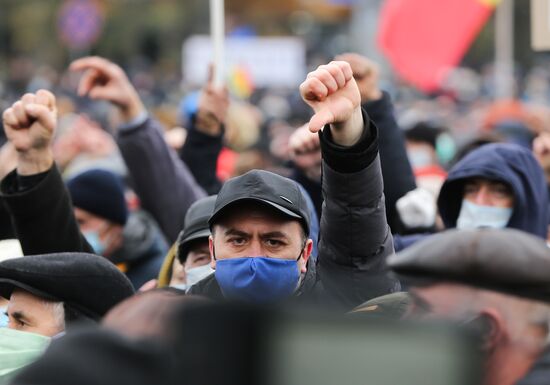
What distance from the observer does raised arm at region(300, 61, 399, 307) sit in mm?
3545

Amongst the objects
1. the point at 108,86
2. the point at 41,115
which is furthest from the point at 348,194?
the point at 108,86

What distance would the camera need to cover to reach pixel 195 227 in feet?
14.9

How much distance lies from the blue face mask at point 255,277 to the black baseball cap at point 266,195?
0.14 metres

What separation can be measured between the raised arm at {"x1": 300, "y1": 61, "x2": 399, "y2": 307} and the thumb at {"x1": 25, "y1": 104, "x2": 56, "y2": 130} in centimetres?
120

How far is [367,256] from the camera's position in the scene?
12.2 feet

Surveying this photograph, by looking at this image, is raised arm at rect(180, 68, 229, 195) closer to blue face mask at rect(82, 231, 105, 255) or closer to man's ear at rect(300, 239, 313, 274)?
blue face mask at rect(82, 231, 105, 255)

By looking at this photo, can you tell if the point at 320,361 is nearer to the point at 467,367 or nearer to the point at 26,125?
the point at 467,367

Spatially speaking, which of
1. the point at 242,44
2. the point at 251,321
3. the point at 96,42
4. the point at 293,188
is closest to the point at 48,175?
the point at 293,188

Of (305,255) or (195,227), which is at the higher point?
(305,255)

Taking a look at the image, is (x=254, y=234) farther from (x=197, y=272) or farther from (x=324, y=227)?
(x=197, y=272)

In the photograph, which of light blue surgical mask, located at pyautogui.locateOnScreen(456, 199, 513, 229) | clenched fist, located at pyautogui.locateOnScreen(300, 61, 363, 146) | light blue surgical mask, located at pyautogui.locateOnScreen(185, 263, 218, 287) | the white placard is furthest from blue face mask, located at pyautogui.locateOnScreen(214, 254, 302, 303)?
the white placard

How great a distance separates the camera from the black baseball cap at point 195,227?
4.51 m

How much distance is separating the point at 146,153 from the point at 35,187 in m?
1.16

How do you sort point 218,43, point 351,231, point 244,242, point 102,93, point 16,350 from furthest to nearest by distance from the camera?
1. point 218,43
2. point 102,93
3. point 244,242
4. point 351,231
5. point 16,350
